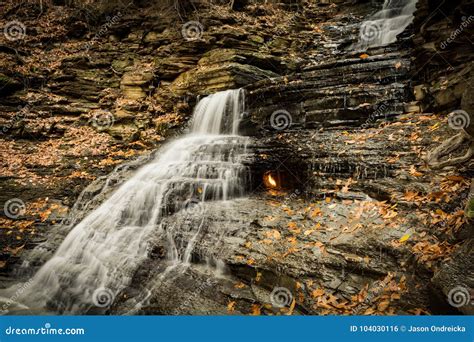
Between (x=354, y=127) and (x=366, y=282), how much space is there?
14.7 feet

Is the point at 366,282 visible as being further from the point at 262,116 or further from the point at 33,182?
the point at 33,182

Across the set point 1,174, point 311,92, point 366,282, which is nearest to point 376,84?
point 311,92

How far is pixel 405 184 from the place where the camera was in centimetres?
488

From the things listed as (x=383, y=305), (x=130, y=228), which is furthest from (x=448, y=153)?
(x=130, y=228)

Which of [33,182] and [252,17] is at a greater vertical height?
[252,17]

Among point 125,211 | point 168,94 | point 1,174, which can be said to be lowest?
point 125,211

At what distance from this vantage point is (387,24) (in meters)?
13.6

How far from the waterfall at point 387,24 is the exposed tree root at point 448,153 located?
9045 mm

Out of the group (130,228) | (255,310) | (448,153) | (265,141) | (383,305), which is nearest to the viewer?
(383,305)

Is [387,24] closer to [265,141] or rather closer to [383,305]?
[265,141]

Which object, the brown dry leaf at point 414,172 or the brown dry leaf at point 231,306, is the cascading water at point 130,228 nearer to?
the brown dry leaf at point 231,306

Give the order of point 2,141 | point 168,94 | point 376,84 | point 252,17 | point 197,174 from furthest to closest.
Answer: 1. point 252,17
2. point 168,94
3. point 2,141
4. point 376,84
5. point 197,174

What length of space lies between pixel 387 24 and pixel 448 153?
456 inches

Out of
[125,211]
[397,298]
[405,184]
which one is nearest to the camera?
[397,298]
